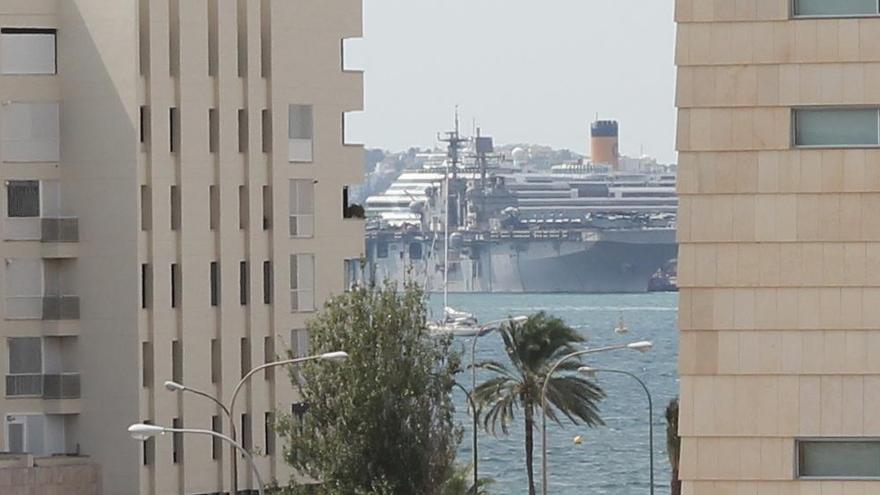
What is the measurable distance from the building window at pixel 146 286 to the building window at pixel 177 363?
3.60 ft

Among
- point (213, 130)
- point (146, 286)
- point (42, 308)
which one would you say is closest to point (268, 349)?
point (146, 286)

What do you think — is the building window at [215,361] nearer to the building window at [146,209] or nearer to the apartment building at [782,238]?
the building window at [146,209]

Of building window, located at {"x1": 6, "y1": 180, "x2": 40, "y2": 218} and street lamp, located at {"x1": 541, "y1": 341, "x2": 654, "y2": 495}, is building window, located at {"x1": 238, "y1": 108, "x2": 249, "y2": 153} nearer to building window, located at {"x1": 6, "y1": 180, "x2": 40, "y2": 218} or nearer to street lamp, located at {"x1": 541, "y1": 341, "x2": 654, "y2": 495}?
building window, located at {"x1": 6, "y1": 180, "x2": 40, "y2": 218}

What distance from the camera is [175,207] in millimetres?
71562

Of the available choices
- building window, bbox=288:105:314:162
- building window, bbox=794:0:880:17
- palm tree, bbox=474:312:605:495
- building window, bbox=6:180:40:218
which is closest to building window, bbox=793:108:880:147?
building window, bbox=794:0:880:17

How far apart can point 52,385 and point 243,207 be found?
647cm

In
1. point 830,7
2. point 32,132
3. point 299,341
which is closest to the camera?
point 830,7

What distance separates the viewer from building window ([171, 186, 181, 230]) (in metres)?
71.4

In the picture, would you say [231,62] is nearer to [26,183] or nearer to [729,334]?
[26,183]

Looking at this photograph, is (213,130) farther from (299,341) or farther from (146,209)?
(299,341)

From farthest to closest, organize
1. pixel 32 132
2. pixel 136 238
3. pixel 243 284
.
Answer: pixel 243 284 → pixel 32 132 → pixel 136 238

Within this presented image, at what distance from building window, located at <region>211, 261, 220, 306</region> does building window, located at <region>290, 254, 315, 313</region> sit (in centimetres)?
231

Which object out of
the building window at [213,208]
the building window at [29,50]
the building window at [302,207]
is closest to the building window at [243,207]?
the building window at [213,208]

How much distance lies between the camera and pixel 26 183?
7119 centimetres
